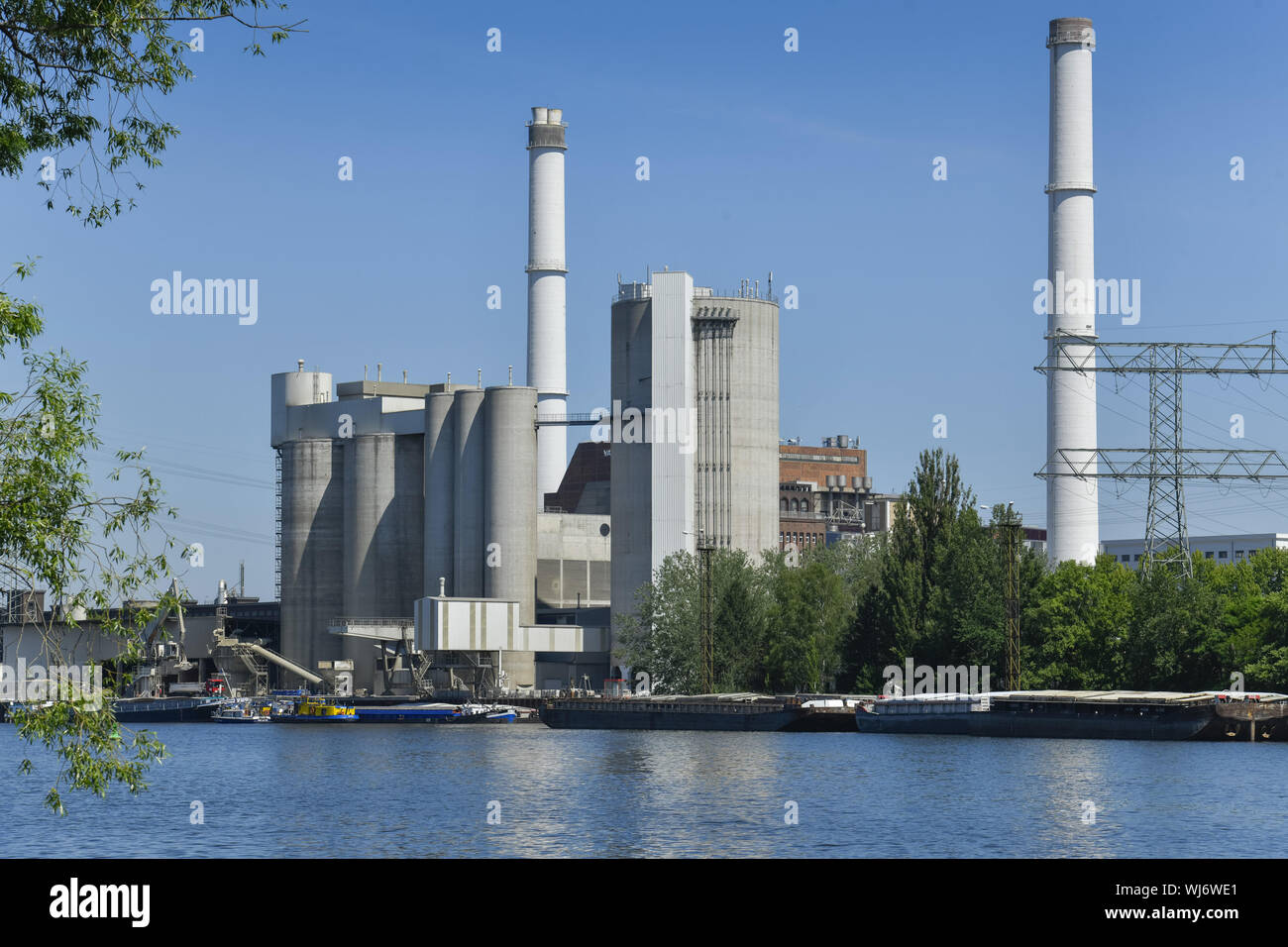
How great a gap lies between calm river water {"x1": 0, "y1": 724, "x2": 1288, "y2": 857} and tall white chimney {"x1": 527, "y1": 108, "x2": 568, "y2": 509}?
310 ft

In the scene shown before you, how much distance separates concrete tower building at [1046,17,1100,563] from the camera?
153m

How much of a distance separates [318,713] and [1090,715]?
73525 mm

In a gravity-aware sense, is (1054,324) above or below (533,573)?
above

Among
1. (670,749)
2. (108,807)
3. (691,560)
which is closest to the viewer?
(108,807)

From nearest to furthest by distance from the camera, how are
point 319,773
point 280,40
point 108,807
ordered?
point 280,40 → point 108,807 → point 319,773

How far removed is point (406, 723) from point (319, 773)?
6628 cm

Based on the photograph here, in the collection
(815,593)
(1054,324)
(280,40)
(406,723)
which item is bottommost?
(406,723)

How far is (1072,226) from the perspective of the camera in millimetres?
153000

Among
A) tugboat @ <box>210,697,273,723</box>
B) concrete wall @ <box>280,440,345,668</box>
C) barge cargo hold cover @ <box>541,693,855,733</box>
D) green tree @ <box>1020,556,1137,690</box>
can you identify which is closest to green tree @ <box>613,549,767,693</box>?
barge cargo hold cover @ <box>541,693,855,733</box>

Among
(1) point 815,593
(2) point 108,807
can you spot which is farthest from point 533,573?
(2) point 108,807

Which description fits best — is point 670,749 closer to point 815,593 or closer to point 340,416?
point 815,593

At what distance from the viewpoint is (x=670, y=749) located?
10125 cm

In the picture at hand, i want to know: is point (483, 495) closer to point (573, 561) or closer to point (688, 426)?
point (573, 561)

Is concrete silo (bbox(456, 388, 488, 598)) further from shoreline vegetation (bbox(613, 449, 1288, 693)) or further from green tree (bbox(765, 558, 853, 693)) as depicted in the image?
green tree (bbox(765, 558, 853, 693))
